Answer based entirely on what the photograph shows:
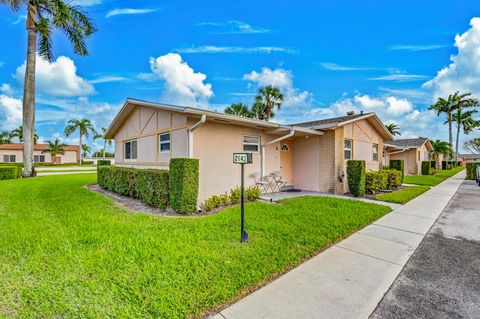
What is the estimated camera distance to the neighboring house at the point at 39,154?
125ft

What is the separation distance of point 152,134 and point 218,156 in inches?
131

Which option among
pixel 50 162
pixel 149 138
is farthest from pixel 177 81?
pixel 50 162

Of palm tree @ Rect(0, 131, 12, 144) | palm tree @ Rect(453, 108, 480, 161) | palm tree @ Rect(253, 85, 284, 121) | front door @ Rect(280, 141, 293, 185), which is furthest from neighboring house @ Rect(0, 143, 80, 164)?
palm tree @ Rect(453, 108, 480, 161)

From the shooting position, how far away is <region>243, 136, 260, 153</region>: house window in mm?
9008

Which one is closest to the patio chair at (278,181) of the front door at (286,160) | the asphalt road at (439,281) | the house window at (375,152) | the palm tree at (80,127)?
the front door at (286,160)

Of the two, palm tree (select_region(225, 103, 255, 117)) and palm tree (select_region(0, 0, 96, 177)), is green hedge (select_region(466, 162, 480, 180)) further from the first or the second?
palm tree (select_region(0, 0, 96, 177))

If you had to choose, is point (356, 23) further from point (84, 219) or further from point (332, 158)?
point (84, 219)

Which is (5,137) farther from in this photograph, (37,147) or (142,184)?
(142,184)

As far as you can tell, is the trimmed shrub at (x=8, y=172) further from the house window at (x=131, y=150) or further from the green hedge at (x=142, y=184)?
the green hedge at (x=142, y=184)

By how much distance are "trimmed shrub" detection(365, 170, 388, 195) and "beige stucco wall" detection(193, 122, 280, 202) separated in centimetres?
557

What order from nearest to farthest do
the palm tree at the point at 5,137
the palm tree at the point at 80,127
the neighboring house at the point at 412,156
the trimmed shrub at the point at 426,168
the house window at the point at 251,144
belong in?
the house window at the point at 251,144 → the trimmed shrub at the point at 426,168 → the neighboring house at the point at 412,156 → the palm tree at the point at 80,127 → the palm tree at the point at 5,137

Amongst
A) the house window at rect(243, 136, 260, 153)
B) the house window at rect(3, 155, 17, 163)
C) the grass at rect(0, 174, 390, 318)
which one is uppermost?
the house window at rect(243, 136, 260, 153)

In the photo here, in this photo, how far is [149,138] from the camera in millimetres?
9609

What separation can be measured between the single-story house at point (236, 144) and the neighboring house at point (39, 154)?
3991 centimetres
